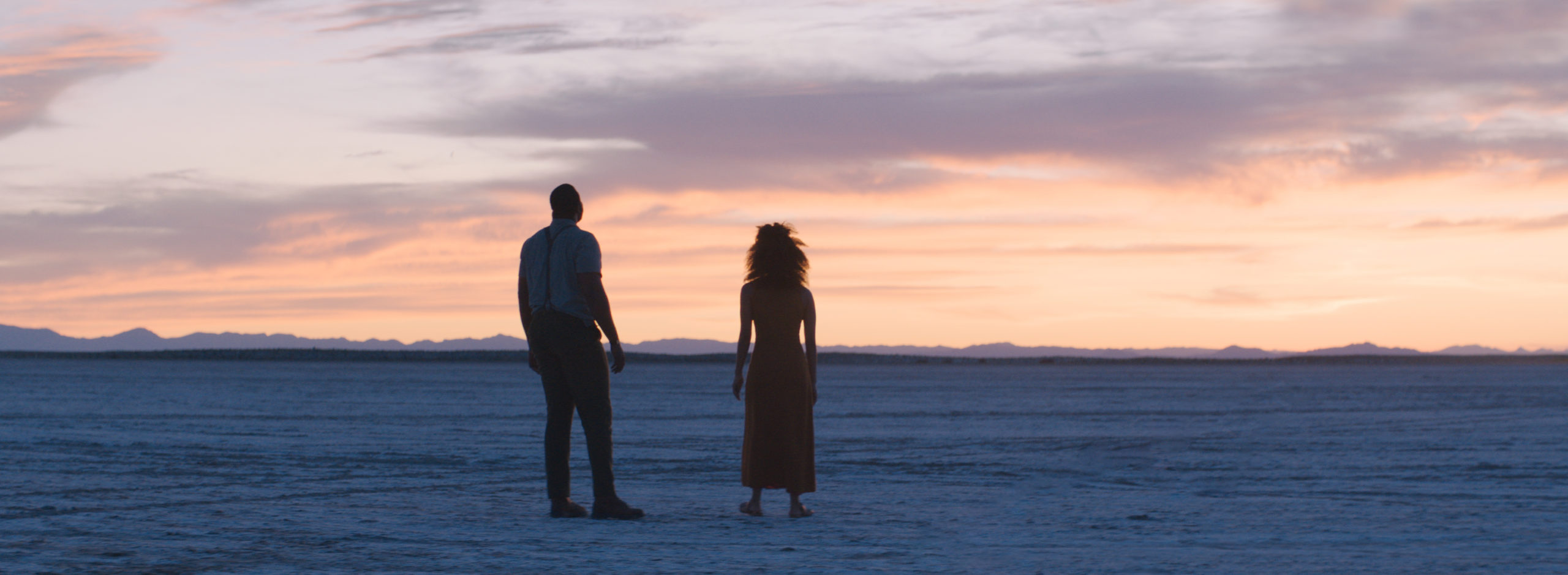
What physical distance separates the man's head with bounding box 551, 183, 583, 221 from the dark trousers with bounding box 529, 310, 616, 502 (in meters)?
0.56

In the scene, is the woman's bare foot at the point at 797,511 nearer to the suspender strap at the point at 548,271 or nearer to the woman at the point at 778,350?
the woman at the point at 778,350

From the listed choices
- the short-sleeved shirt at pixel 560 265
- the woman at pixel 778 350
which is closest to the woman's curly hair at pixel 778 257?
the woman at pixel 778 350

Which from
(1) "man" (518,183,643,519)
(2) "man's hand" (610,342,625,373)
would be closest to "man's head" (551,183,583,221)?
(1) "man" (518,183,643,519)

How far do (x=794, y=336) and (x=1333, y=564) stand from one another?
3.37 meters

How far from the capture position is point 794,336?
7.93 metres

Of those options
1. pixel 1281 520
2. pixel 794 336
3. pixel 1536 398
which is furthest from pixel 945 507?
pixel 1536 398

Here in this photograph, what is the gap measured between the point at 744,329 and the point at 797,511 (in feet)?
3.64

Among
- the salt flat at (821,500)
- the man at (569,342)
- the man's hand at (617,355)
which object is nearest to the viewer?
the salt flat at (821,500)

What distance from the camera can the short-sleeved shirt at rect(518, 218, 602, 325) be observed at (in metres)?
7.42

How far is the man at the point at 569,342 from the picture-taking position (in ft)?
24.2

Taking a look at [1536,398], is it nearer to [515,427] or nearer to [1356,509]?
[515,427]

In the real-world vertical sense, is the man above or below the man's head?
below

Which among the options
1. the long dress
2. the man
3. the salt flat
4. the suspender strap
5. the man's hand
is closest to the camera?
the salt flat

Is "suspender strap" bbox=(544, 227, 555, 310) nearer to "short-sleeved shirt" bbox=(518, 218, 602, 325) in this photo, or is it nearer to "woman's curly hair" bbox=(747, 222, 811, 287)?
"short-sleeved shirt" bbox=(518, 218, 602, 325)
